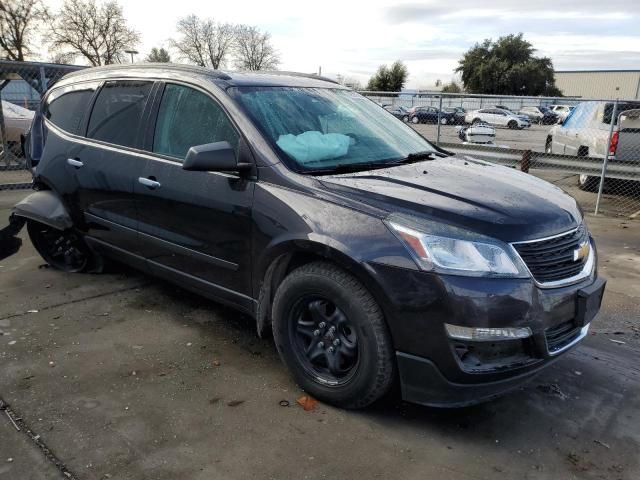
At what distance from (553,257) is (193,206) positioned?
210cm

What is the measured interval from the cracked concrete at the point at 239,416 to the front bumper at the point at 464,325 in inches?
12.7

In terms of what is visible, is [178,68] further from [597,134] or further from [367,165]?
[597,134]

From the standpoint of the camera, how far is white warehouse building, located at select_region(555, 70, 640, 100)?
65250 millimetres

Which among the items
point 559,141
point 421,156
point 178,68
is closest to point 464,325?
point 421,156

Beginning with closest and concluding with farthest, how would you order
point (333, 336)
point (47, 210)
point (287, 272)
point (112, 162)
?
point (333, 336) → point (287, 272) → point (112, 162) → point (47, 210)

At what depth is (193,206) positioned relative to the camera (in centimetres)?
332

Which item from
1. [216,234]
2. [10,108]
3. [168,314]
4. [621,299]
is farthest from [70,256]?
[10,108]

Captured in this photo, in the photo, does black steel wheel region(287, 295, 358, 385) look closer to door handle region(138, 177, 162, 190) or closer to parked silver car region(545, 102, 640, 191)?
door handle region(138, 177, 162, 190)

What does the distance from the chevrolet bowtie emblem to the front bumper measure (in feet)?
0.90

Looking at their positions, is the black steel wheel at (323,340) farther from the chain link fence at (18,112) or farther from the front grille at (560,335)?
the chain link fence at (18,112)

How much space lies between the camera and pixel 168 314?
399cm

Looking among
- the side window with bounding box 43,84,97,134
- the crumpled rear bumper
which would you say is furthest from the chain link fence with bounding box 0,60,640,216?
the side window with bounding box 43,84,97,134

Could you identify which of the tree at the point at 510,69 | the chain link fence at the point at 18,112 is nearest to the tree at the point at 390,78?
the tree at the point at 510,69

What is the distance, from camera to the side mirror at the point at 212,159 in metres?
2.89
